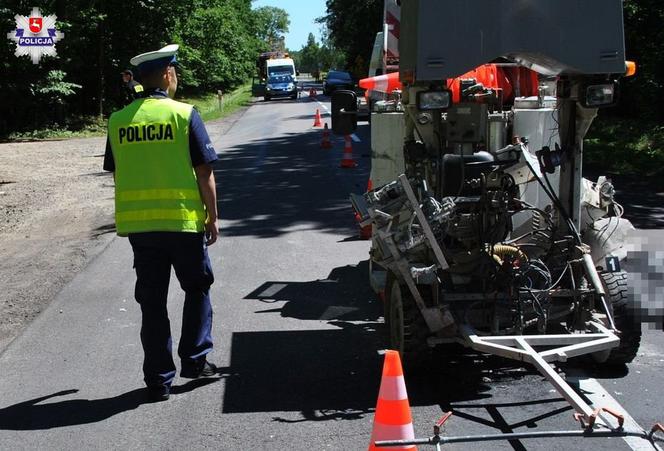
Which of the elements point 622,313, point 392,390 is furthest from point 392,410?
point 622,313

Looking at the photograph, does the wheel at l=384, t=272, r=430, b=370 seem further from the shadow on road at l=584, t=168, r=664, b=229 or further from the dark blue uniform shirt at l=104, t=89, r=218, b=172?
the shadow on road at l=584, t=168, r=664, b=229

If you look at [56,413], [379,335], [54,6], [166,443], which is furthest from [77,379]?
[54,6]

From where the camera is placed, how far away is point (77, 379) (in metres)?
Answer: 5.64

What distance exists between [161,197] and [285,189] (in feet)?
31.6

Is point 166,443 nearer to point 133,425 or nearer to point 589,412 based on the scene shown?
point 133,425

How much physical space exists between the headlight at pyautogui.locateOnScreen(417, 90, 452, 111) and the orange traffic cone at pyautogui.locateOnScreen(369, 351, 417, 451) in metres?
1.81

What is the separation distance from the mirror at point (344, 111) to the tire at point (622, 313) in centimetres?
205

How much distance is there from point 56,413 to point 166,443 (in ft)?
2.97

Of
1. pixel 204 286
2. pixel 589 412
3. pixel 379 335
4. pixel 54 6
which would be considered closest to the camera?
pixel 589 412

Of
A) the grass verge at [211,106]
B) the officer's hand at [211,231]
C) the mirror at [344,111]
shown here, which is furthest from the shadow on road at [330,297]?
the grass verge at [211,106]

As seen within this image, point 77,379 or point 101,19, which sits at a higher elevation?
point 101,19

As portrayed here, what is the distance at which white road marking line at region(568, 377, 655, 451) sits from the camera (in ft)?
14.4

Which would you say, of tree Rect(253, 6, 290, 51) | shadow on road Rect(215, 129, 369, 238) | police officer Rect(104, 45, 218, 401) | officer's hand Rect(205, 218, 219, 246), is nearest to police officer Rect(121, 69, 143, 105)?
police officer Rect(104, 45, 218, 401)

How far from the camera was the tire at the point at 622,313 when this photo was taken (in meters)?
5.32
